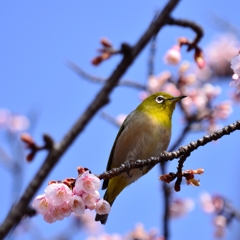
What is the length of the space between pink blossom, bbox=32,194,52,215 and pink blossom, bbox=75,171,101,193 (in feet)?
0.85

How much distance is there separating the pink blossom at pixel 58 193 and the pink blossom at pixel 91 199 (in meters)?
0.10

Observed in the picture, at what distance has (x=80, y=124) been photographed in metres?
3.92

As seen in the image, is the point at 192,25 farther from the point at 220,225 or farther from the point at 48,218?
the point at 220,225

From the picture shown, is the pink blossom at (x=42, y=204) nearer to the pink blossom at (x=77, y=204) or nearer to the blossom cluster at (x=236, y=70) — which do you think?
the pink blossom at (x=77, y=204)

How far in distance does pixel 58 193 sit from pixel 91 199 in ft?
0.73

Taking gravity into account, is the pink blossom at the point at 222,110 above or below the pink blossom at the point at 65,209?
above

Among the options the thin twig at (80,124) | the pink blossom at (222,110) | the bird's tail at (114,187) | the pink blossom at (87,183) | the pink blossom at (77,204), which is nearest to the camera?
the pink blossom at (87,183)

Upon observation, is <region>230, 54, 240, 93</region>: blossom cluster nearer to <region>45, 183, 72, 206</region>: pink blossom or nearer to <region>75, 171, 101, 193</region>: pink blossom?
<region>75, 171, 101, 193</region>: pink blossom

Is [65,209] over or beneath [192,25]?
beneath

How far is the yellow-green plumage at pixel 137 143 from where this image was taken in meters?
4.23

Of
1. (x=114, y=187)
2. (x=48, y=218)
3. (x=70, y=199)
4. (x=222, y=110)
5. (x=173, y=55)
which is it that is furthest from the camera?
Result: (x=222, y=110)

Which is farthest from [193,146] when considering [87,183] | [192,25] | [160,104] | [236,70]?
[160,104]


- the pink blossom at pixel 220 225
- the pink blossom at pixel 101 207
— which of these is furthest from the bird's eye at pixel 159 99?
the pink blossom at pixel 220 225

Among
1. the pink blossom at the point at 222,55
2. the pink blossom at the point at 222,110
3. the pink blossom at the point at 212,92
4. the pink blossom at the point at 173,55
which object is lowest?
the pink blossom at the point at 173,55
